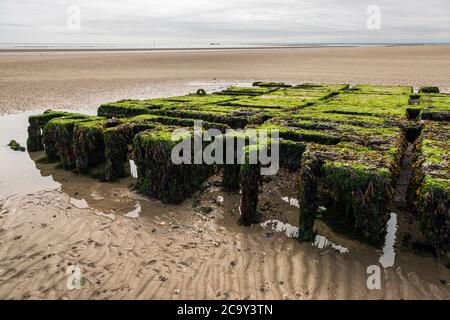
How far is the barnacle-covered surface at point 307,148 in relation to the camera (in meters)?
6.59

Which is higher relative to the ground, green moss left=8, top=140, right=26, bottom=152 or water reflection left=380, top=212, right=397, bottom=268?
green moss left=8, top=140, right=26, bottom=152

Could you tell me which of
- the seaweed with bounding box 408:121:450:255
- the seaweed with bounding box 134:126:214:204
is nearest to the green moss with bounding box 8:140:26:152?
the seaweed with bounding box 134:126:214:204

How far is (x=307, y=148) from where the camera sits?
311 inches

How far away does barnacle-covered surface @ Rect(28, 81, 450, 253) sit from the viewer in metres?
6.59

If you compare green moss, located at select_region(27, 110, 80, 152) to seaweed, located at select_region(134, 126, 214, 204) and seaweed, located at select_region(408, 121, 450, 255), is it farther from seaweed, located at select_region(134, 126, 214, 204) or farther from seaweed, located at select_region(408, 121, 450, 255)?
seaweed, located at select_region(408, 121, 450, 255)

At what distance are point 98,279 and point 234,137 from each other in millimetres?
4451

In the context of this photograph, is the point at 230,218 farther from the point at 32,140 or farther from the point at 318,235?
the point at 32,140

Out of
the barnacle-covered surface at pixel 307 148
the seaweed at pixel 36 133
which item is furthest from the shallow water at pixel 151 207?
the seaweed at pixel 36 133

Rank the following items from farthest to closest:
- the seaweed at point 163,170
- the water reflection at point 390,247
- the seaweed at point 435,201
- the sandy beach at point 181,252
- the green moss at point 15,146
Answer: the green moss at point 15,146 < the seaweed at point 163,170 < the water reflection at point 390,247 < the sandy beach at point 181,252 < the seaweed at point 435,201

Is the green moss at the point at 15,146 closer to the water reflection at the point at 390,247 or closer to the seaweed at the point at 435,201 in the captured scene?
the water reflection at the point at 390,247

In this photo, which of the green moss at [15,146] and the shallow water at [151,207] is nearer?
the shallow water at [151,207]

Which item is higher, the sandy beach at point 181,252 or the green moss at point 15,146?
the green moss at point 15,146
